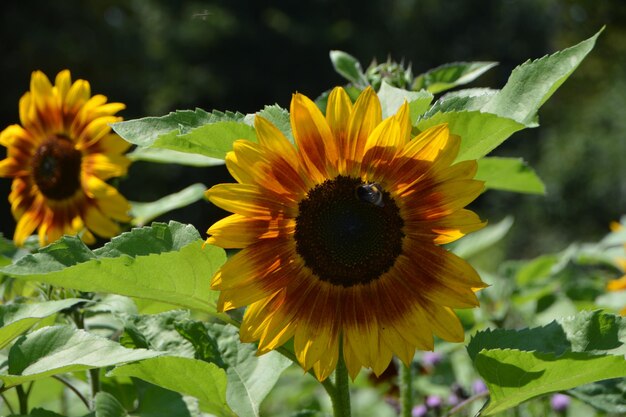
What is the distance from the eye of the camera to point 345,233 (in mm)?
877

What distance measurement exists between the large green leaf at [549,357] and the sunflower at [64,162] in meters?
0.69

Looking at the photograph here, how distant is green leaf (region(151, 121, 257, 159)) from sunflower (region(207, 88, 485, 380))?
0.03m

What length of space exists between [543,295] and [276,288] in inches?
33.4

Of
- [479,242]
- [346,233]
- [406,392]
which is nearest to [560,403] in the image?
[479,242]

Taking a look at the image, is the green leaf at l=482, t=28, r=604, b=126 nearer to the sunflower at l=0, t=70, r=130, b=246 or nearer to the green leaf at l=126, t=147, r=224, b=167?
the green leaf at l=126, t=147, r=224, b=167

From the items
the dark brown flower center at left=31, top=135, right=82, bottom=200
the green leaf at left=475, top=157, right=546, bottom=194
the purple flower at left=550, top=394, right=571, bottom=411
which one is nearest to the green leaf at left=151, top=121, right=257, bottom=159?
the green leaf at left=475, top=157, right=546, bottom=194

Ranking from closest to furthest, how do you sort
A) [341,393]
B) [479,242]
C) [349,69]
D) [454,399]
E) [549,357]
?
[549,357] → [341,393] → [349,69] → [454,399] → [479,242]

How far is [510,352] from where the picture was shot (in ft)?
2.44

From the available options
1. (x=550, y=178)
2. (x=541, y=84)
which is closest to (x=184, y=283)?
(x=541, y=84)

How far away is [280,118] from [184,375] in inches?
9.6

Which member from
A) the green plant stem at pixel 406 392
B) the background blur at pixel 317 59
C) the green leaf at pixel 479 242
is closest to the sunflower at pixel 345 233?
the green plant stem at pixel 406 392

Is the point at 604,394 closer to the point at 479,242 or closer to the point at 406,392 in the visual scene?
the point at 406,392

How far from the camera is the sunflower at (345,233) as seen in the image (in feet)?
2.57

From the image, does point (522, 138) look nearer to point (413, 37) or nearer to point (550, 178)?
point (413, 37)
